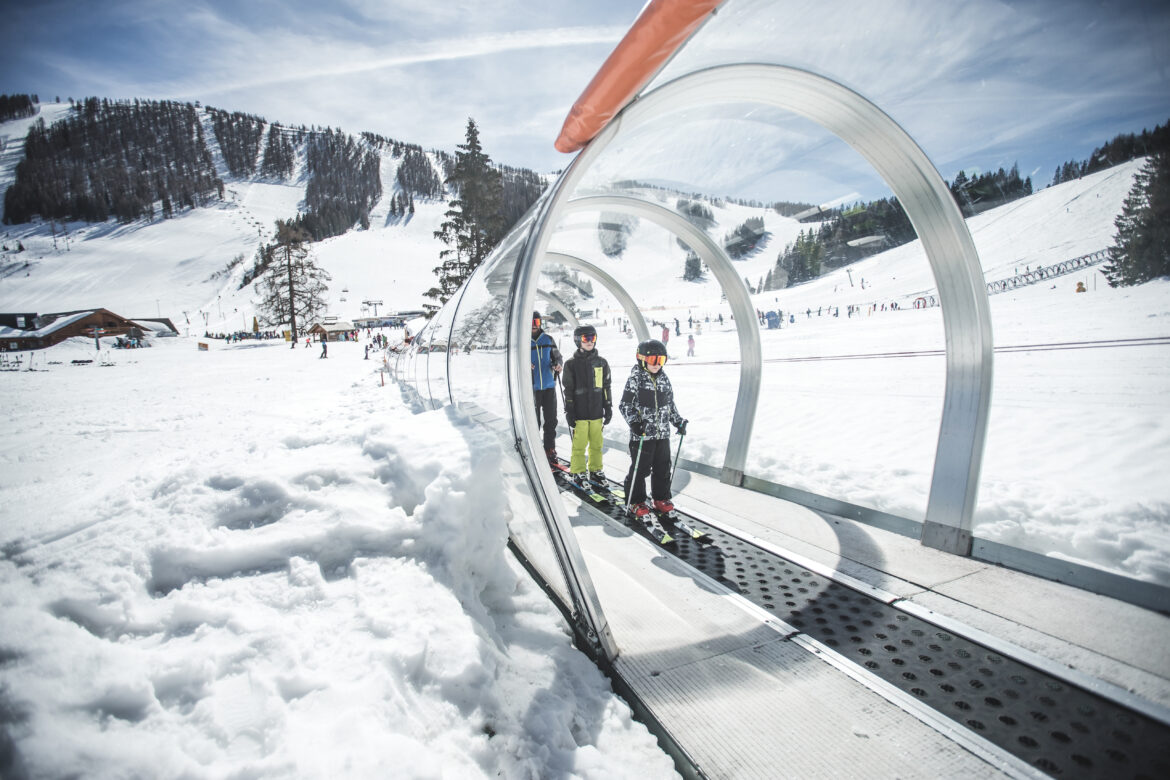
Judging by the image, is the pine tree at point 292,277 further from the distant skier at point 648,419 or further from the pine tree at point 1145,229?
the pine tree at point 1145,229

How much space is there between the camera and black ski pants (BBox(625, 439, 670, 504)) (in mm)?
4527

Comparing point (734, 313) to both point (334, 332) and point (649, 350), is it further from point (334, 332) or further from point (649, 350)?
point (334, 332)

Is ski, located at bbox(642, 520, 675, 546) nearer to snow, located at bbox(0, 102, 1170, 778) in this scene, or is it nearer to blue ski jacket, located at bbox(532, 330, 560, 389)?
snow, located at bbox(0, 102, 1170, 778)

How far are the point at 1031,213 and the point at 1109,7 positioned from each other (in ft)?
6.63

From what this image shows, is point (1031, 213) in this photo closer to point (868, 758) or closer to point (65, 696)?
point (868, 758)

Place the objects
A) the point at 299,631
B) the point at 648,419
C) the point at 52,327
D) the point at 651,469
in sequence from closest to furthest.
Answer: the point at 299,631 → the point at 648,419 → the point at 651,469 → the point at 52,327

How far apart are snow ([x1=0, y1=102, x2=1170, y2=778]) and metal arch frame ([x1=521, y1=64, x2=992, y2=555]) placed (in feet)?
1.28

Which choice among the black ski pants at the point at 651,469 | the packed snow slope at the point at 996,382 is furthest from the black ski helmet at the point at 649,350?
the packed snow slope at the point at 996,382

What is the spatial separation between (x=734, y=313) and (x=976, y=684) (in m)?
4.36

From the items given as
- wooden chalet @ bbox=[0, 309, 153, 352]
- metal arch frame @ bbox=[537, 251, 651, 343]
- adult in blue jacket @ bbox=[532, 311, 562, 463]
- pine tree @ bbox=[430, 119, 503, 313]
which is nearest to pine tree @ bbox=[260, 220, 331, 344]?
wooden chalet @ bbox=[0, 309, 153, 352]

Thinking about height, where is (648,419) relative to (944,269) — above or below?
below

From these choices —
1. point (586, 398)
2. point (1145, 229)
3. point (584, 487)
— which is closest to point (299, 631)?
point (584, 487)

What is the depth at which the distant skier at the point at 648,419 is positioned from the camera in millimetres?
4492

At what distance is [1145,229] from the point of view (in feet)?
11.6
